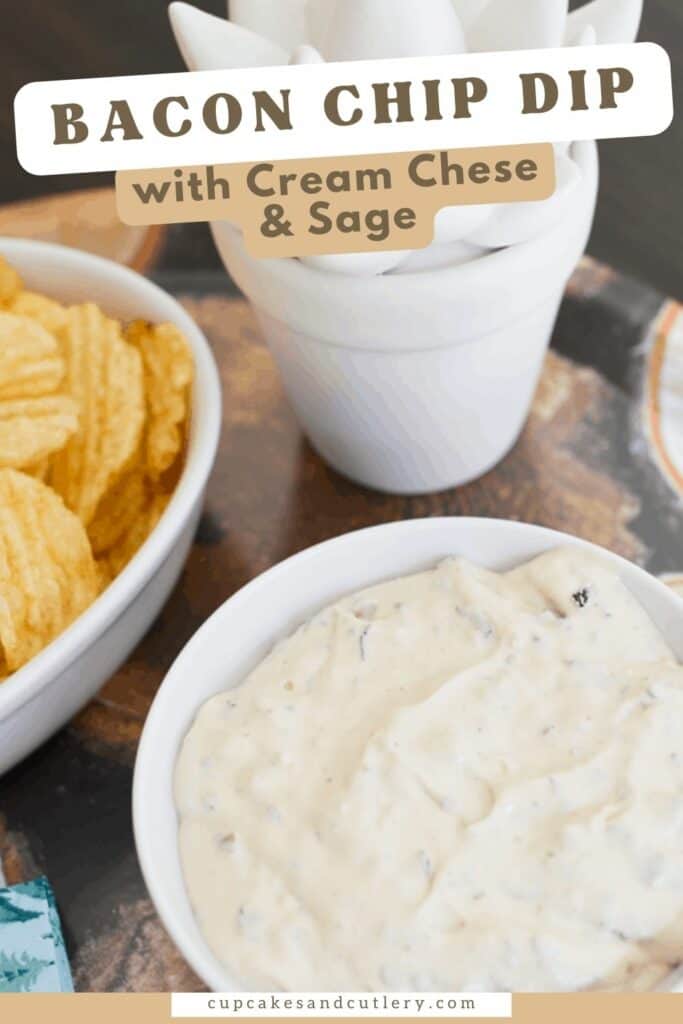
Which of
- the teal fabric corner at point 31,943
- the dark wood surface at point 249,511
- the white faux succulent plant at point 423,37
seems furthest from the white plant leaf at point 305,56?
the teal fabric corner at point 31,943

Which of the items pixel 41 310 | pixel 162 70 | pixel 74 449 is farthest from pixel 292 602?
pixel 162 70

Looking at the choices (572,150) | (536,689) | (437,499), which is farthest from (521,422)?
(536,689)

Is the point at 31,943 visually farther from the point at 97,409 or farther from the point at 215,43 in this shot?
the point at 215,43

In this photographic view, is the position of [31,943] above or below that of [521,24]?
below

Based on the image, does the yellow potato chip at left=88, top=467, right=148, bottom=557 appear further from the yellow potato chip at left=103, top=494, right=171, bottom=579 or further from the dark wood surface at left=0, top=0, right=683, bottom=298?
the dark wood surface at left=0, top=0, right=683, bottom=298

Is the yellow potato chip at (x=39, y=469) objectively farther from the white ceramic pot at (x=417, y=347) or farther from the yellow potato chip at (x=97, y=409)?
the white ceramic pot at (x=417, y=347)
